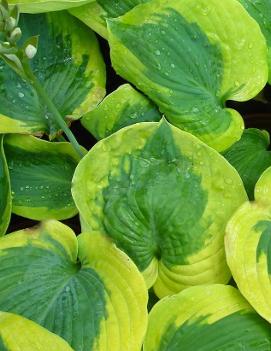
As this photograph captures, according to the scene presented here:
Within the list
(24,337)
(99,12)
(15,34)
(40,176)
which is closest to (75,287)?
(24,337)

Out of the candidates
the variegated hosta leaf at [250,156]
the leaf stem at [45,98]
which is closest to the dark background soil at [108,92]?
the variegated hosta leaf at [250,156]

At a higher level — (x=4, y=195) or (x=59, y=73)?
(x=59, y=73)

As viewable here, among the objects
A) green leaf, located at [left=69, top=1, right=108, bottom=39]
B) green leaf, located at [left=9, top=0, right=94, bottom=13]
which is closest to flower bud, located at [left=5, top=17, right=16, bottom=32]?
green leaf, located at [left=9, top=0, right=94, bottom=13]

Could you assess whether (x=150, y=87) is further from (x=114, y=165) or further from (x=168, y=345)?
(x=168, y=345)

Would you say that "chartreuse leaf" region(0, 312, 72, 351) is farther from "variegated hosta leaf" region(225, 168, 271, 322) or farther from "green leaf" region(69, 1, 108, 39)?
"green leaf" region(69, 1, 108, 39)

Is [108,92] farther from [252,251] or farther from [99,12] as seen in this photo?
[252,251]

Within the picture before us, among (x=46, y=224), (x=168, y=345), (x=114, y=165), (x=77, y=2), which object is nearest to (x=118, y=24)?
(x=77, y=2)
